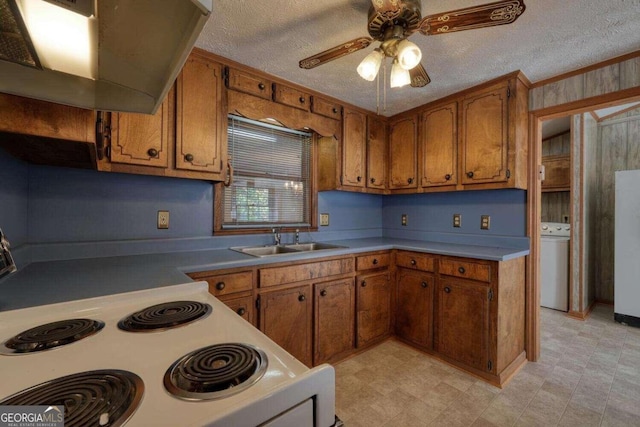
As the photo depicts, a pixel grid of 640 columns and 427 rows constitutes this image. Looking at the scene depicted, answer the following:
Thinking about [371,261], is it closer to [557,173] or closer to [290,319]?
[290,319]

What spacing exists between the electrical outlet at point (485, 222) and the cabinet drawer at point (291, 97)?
194 centimetres

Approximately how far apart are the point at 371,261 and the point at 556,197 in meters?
3.50

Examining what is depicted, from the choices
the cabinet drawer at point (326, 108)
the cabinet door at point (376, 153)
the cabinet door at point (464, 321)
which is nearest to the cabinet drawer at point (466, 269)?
the cabinet door at point (464, 321)

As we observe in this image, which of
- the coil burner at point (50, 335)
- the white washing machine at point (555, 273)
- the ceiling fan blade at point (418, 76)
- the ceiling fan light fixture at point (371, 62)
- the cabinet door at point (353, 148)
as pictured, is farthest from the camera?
the white washing machine at point (555, 273)

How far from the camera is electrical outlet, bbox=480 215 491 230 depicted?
254 cm

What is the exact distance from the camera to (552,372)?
82.3 inches

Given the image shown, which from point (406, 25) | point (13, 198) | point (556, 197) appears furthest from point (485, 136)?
point (13, 198)

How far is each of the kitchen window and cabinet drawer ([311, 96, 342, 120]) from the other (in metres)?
0.29

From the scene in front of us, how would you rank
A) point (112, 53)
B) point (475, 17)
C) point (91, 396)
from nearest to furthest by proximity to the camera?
1. point (91, 396)
2. point (112, 53)
3. point (475, 17)

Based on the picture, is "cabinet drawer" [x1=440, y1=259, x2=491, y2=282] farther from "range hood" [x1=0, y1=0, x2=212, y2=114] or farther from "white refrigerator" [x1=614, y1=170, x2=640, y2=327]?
"white refrigerator" [x1=614, y1=170, x2=640, y2=327]

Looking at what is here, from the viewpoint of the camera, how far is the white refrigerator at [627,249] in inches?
114

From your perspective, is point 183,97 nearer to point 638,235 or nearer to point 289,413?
point 289,413

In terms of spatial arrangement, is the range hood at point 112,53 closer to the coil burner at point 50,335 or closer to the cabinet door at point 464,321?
the coil burner at point 50,335

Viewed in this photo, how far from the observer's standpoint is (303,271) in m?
2.00
